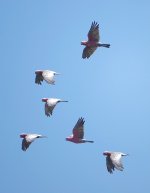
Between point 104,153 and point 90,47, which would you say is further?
point 90,47

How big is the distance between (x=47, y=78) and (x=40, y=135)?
4806 mm

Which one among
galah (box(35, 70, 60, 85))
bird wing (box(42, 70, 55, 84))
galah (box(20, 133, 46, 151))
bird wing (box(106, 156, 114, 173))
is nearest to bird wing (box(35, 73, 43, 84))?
galah (box(35, 70, 60, 85))

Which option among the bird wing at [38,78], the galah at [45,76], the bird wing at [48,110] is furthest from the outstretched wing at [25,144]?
the bird wing at [38,78]

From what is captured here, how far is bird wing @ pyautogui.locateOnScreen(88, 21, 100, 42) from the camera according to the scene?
45.6 meters

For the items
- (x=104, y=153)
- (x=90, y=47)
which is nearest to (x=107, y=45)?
(x=90, y=47)

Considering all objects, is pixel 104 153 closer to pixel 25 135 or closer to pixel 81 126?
pixel 81 126

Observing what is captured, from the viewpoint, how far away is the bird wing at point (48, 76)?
4397 cm

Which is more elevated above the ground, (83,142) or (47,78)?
(47,78)

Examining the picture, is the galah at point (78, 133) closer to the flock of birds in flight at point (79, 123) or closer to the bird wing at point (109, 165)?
the flock of birds in flight at point (79, 123)

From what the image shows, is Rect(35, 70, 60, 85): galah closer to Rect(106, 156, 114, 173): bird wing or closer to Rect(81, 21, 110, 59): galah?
Rect(81, 21, 110, 59): galah

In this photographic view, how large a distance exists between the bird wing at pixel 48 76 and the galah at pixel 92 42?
406 cm

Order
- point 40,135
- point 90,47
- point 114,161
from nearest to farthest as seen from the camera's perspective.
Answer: point 114,161 → point 40,135 → point 90,47

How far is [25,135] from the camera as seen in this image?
151 ft

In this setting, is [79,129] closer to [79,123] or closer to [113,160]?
[79,123]
